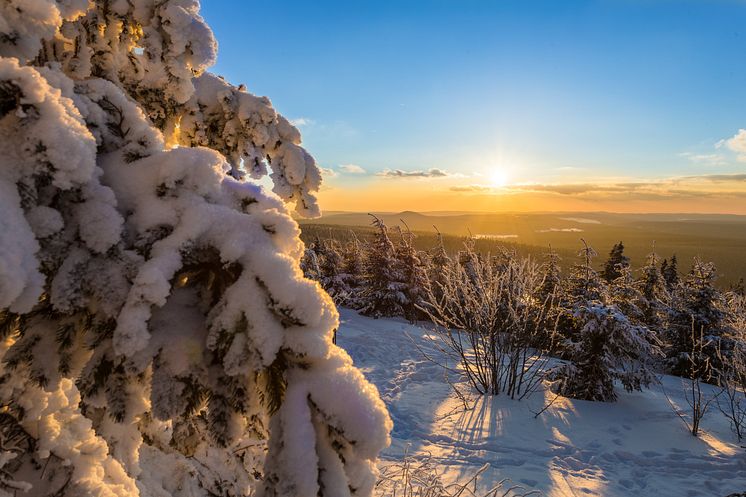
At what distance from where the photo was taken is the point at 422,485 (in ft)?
13.3

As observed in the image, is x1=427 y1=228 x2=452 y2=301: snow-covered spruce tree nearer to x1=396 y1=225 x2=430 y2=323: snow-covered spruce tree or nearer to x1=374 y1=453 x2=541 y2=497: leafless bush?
x1=396 y1=225 x2=430 y2=323: snow-covered spruce tree

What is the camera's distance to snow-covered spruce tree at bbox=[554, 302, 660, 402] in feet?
26.5

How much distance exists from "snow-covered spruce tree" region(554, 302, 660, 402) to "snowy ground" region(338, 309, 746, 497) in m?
0.41

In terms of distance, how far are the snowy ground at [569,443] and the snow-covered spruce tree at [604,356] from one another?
0.41m

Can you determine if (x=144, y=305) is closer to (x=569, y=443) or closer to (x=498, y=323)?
(x=569, y=443)

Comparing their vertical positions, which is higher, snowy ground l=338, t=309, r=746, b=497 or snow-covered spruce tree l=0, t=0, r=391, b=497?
snow-covered spruce tree l=0, t=0, r=391, b=497

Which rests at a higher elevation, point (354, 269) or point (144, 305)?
point (144, 305)

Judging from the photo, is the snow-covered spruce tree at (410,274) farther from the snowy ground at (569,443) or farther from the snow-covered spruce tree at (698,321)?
the snowy ground at (569,443)

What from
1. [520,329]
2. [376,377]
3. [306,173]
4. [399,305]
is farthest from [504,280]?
[399,305]

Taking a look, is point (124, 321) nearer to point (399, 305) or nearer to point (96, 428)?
point (96, 428)

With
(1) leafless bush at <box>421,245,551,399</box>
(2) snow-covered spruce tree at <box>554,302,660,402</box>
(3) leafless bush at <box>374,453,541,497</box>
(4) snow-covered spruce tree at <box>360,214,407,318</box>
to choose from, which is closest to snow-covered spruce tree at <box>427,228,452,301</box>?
(1) leafless bush at <box>421,245,551,399</box>

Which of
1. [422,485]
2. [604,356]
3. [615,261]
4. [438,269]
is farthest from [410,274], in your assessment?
[422,485]

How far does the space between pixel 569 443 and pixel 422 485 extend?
2907mm

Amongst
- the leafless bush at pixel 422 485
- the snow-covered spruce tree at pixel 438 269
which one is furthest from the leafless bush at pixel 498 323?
the leafless bush at pixel 422 485
